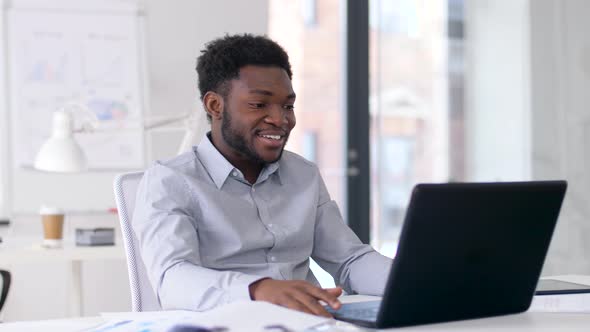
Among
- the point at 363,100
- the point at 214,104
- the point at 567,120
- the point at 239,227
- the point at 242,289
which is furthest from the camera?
the point at 363,100

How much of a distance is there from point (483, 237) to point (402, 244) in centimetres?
15

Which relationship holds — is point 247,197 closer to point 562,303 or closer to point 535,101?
point 562,303

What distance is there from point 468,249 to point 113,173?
3080 mm

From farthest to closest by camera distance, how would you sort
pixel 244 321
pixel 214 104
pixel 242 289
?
pixel 214 104, pixel 242 289, pixel 244 321

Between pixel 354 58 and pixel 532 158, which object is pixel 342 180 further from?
pixel 532 158

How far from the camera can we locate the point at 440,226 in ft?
3.83

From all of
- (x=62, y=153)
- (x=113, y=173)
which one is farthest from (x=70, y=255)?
(x=113, y=173)

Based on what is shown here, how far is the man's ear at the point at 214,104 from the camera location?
183cm

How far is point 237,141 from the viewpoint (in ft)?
5.87

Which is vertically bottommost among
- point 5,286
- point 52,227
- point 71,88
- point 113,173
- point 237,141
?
point 5,286

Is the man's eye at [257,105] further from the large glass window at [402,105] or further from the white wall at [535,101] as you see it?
the large glass window at [402,105]

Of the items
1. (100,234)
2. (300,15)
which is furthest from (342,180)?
(100,234)

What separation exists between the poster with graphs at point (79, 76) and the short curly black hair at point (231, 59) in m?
A: 2.10

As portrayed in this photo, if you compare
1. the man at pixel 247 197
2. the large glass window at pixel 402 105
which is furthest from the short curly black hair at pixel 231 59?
the large glass window at pixel 402 105
